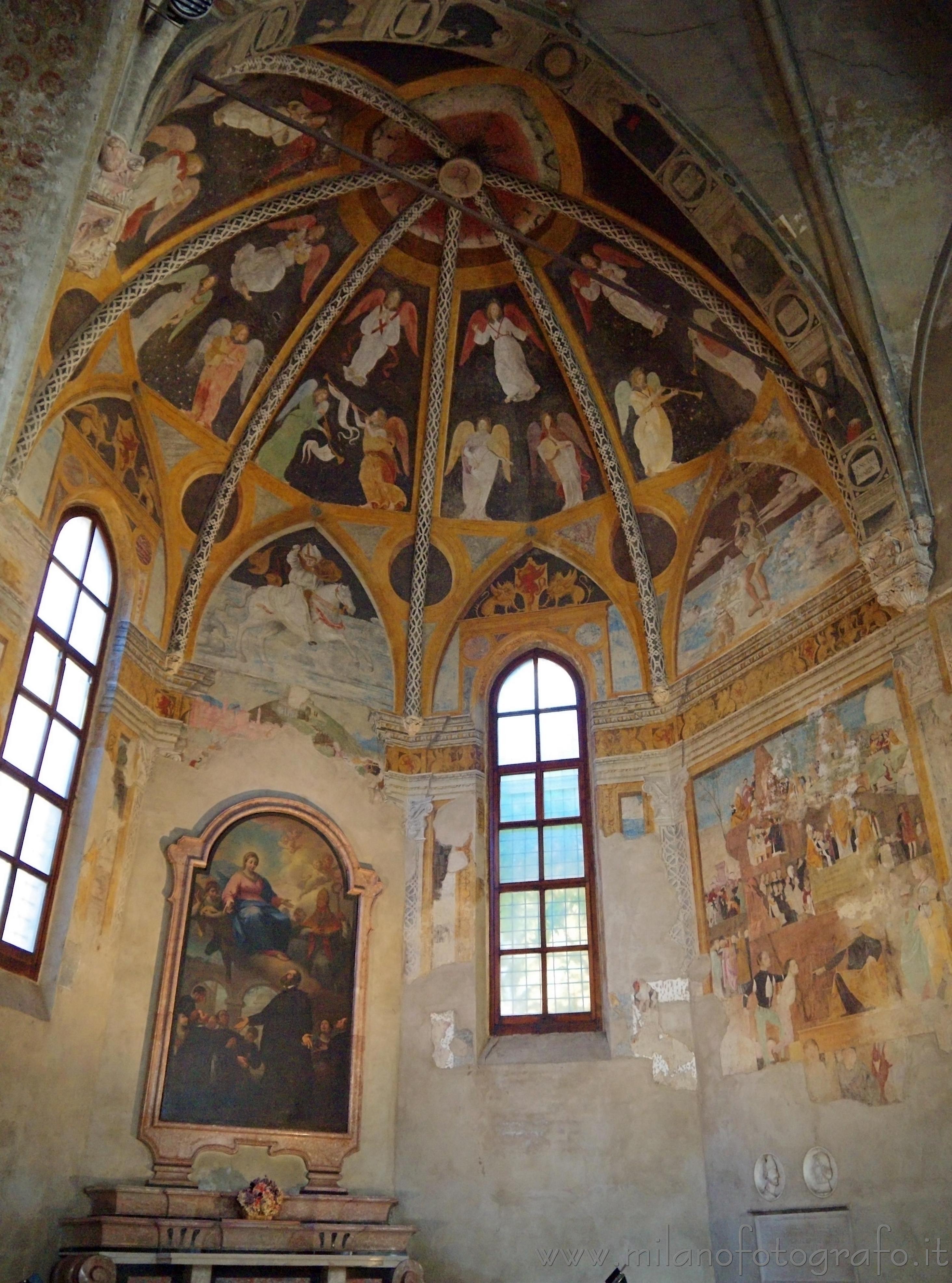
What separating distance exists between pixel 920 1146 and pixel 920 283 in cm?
803

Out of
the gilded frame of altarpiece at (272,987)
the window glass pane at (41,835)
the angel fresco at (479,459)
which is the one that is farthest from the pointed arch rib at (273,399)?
the window glass pane at (41,835)

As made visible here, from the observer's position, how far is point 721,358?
541 inches

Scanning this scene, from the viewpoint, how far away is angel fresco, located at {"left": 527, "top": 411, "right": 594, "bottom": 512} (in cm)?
1530

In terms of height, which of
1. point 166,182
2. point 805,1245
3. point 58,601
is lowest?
point 805,1245

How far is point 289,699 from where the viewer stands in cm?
1417

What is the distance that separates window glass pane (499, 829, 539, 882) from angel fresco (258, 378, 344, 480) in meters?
5.46

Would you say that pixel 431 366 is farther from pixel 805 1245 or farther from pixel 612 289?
pixel 805 1245

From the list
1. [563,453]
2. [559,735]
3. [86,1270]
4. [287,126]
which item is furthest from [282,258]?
[86,1270]

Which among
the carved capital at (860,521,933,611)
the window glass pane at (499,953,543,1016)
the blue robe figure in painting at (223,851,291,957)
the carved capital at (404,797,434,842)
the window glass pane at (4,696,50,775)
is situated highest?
the carved capital at (860,521,933,611)

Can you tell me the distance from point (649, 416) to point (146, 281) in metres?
6.26

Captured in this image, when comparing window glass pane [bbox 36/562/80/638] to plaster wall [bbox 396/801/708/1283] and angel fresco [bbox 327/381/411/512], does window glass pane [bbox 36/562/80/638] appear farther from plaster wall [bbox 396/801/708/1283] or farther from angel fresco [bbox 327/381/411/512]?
plaster wall [bbox 396/801/708/1283]

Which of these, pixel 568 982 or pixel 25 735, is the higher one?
pixel 25 735

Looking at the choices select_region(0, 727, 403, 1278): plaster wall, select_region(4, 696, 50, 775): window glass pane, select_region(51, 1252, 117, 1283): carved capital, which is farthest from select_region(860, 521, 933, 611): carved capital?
select_region(51, 1252, 117, 1283): carved capital

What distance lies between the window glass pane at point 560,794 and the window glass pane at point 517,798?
156mm
